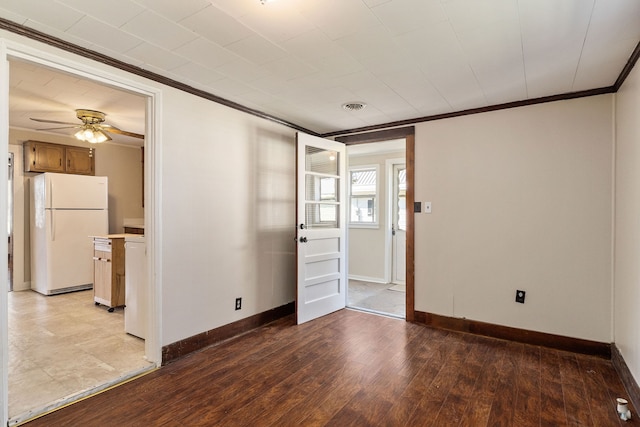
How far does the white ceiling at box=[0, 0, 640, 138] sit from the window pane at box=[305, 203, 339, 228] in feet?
3.98

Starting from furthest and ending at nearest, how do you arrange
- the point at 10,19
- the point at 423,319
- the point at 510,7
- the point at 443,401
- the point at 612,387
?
the point at 423,319, the point at 612,387, the point at 443,401, the point at 10,19, the point at 510,7

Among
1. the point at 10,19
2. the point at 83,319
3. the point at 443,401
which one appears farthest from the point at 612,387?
the point at 83,319

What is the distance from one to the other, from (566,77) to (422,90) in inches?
40.9

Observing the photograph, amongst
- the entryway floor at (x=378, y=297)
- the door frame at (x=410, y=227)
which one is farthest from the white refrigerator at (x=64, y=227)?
the door frame at (x=410, y=227)

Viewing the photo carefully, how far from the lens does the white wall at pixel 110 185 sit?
15.9ft

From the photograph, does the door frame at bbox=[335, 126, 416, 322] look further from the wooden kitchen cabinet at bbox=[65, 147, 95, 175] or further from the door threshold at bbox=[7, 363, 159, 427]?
the wooden kitchen cabinet at bbox=[65, 147, 95, 175]

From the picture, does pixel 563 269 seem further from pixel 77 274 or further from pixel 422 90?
pixel 77 274

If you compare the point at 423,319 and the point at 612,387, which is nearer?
the point at 612,387

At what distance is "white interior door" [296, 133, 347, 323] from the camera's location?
358 centimetres

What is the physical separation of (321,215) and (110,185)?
398 cm

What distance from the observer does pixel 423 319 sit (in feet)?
11.8

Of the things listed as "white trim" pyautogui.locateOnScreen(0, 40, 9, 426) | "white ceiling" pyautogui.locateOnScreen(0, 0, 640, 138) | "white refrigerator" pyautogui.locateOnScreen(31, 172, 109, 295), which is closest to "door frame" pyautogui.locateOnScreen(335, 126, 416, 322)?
"white ceiling" pyautogui.locateOnScreen(0, 0, 640, 138)

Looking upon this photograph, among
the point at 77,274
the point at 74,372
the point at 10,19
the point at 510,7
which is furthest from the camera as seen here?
the point at 77,274

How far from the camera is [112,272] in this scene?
3879 millimetres
